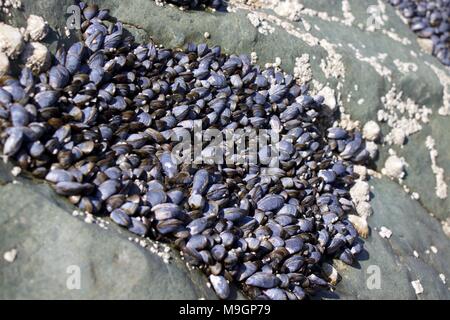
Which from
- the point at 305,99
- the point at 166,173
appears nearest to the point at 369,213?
the point at 305,99

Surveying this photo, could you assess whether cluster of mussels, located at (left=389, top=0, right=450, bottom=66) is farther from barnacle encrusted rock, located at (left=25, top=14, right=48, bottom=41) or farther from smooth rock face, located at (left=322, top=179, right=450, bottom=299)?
barnacle encrusted rock, located at (left=25, top=14, right=48, bottom=41)

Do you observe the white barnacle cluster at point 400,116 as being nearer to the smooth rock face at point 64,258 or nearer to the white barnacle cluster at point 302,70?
the white barnacle cluster at point 302,70

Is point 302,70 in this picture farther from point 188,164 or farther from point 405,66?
point 188,164

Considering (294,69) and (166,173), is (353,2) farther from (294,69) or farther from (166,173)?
(166,173)

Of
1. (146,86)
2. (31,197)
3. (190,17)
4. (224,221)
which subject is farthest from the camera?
(190,17)

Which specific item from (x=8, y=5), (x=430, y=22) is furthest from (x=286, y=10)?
(x=8, y=5)

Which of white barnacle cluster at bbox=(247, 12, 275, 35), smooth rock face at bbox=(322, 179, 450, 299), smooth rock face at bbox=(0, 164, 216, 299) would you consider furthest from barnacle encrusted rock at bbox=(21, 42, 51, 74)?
smooth rock face at bbox=(322, 179, 450, 299)

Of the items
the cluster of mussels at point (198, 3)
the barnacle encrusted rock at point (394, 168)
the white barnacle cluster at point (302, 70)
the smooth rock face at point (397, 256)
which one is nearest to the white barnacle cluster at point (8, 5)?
the cluster of mussels at point (198, 3)
